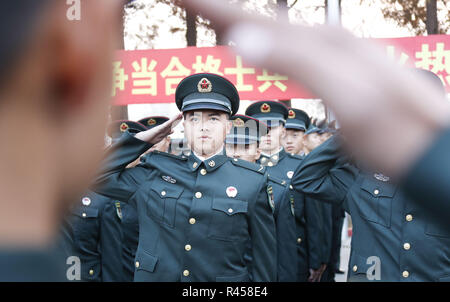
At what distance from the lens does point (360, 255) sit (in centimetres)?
325

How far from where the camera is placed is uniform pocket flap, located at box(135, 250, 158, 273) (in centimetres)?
293

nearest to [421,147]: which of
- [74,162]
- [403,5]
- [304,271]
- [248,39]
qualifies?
[248,39]

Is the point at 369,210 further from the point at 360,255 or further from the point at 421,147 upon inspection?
the point at 421,147

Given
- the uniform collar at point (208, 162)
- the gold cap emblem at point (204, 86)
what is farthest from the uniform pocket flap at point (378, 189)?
the gold cap emblem at point (204, 86)

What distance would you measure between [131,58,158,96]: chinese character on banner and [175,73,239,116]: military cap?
434 centimetres

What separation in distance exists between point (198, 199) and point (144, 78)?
497 cm

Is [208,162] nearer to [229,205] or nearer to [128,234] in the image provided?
[229,205]

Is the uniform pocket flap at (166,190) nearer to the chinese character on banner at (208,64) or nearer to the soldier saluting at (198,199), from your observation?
the soldier saluting at (198,199)

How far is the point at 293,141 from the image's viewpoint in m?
6.44

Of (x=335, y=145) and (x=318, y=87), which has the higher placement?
(x=318, y=87)

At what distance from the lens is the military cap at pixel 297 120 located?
20.7ft

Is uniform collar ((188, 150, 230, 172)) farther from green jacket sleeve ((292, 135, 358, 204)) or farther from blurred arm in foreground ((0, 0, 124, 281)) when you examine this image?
blurred arm in foreground ((0, 0, 124, 281))

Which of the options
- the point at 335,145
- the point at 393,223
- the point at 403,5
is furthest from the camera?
the point at 403,5

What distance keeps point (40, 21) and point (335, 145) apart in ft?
10.9
